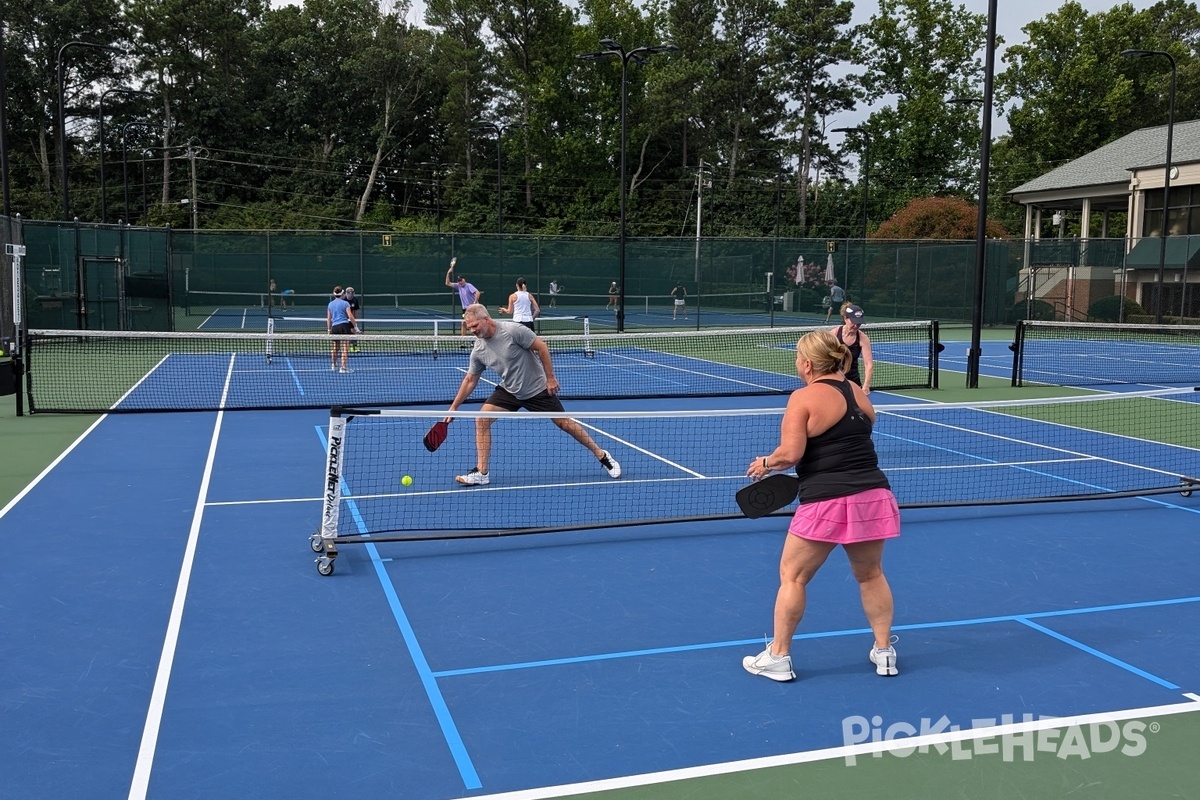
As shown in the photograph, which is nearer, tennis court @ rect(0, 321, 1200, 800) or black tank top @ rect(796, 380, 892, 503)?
tennis court @ rect(0, 321, 1200, 800)

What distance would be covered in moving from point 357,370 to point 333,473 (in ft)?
43.9

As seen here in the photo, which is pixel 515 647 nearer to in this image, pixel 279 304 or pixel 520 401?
pixel 520 401

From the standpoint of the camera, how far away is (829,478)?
15.5 ft

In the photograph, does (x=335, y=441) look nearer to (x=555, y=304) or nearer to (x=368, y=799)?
(x=368, y=799)

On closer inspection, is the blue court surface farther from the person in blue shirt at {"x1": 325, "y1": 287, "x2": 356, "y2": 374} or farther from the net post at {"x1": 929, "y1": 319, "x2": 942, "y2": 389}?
the person in blue shirt at {"x1": 325, "y1": 287, "x2": 356, "y2": 374}

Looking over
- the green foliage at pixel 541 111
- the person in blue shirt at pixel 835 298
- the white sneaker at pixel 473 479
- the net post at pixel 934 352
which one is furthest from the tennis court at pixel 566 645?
the green foliage at pixel 541 111

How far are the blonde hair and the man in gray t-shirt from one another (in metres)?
4.52

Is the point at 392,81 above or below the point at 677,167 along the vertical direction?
above

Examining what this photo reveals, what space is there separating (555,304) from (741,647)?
2903 centimetres

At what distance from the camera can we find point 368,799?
154 inches

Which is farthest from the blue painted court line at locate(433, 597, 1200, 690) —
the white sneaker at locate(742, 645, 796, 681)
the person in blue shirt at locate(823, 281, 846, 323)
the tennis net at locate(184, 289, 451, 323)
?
the tennis net at locate(184, 289, 451, 323)

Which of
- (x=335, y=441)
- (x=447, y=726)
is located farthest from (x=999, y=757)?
(x=335, y=441)

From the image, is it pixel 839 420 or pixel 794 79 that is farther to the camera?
pixel 794 79

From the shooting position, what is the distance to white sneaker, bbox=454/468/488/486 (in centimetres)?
943
